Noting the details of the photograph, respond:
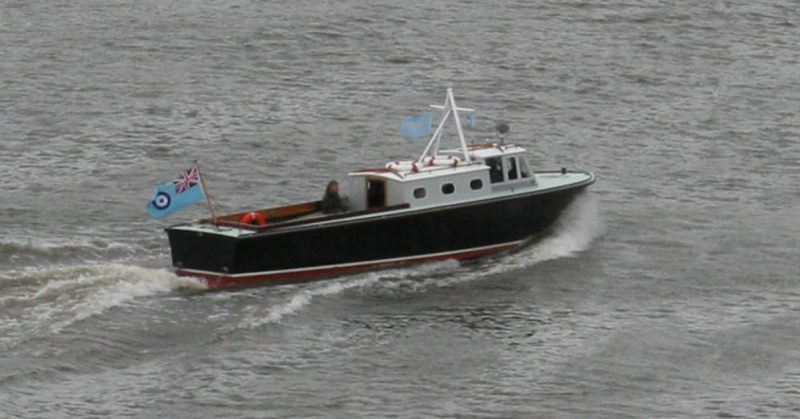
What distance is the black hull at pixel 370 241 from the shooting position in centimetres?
4647

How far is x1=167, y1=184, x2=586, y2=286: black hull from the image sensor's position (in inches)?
1829

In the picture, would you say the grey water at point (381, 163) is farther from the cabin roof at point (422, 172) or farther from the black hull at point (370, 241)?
the cabin roof at point (422, 172)

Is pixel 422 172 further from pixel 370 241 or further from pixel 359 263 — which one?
pixel 359 263

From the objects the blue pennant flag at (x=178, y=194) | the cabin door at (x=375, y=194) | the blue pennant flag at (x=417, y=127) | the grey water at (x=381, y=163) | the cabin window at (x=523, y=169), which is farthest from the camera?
the cabin window at (x=523, y=169)

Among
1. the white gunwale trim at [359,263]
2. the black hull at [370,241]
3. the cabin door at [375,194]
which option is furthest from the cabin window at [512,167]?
the cabin door at [375,194]

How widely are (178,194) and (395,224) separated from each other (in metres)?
5.49

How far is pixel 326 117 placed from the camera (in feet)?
212

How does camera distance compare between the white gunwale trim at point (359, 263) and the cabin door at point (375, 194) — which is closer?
the white gunwale trim at point (359, 263)

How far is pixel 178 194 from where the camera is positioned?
45969mm

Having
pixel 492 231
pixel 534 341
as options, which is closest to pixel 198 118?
pixel 492 231

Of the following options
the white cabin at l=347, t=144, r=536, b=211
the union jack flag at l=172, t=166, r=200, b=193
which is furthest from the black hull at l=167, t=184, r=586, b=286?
the union jack flag at l=172, t=166, r=200, b=193

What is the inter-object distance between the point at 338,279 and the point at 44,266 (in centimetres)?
665

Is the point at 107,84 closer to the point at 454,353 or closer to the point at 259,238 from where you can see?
the point at 259,238

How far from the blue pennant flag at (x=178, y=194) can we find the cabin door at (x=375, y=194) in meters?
4.87
